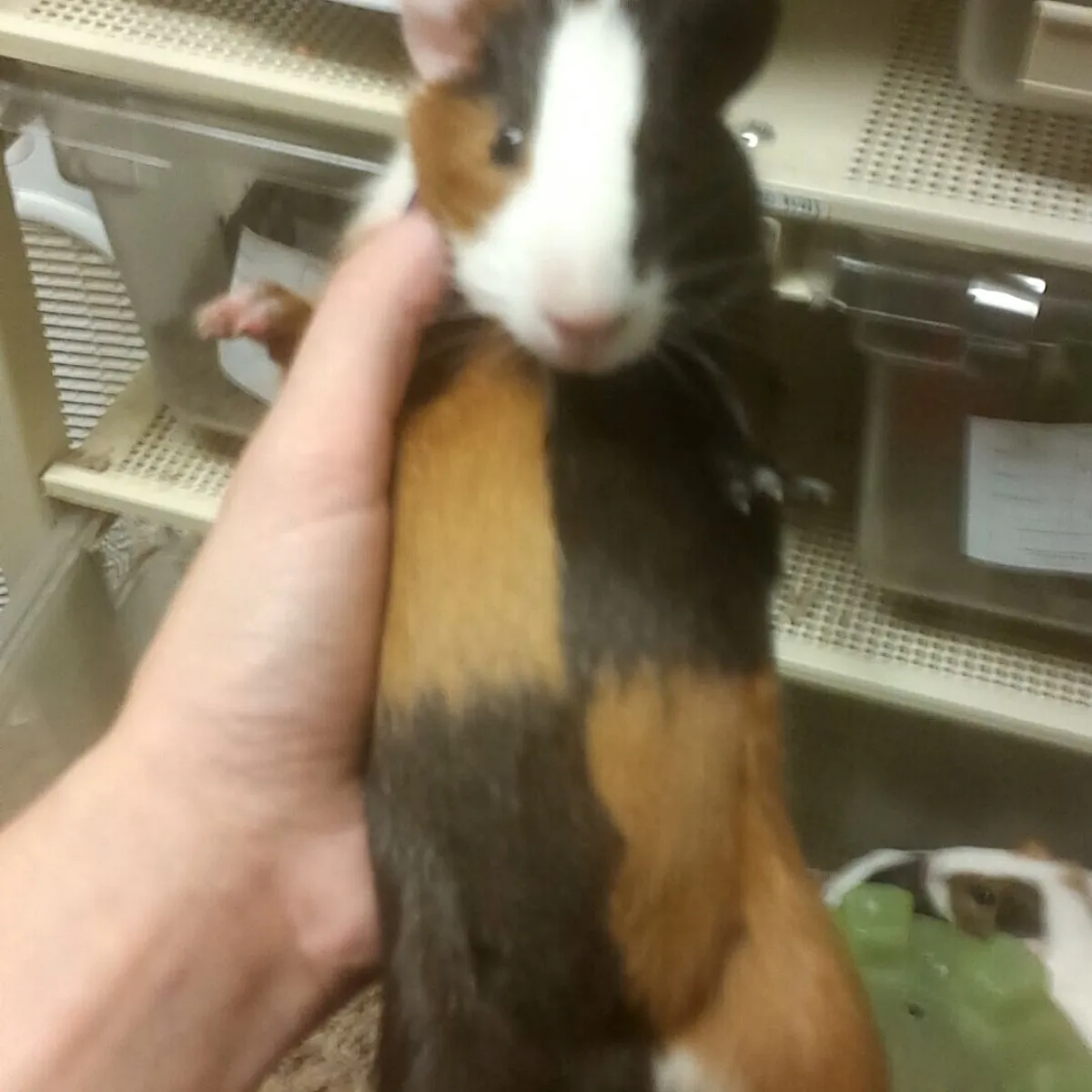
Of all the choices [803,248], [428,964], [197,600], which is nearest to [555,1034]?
[428,964]

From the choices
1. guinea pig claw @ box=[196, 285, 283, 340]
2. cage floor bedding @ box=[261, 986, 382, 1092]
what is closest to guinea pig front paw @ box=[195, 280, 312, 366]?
guinea pig claw @ box=[196, 285, 283, 340]

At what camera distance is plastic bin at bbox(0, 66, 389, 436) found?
757 millimetres

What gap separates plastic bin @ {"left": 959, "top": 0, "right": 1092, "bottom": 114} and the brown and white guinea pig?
113 millimetres

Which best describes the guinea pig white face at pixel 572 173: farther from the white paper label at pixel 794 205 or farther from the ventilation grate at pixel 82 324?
the ventilation grate at pixel 82 324

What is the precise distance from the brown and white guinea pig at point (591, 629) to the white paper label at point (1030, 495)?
0.89 ft

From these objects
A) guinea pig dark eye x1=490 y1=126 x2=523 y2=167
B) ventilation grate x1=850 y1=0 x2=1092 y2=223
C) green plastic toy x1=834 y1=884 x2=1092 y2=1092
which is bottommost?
green plastic toy x1=834 y1=884 x2=1092 y2=1092

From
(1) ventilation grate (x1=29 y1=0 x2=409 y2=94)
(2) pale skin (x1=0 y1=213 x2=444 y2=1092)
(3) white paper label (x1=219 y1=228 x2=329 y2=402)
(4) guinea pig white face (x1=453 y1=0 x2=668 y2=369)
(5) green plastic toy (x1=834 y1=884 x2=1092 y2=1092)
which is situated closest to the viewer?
(4) guinea pig white face (x1=453 y1=0 x2=668 y2=369)

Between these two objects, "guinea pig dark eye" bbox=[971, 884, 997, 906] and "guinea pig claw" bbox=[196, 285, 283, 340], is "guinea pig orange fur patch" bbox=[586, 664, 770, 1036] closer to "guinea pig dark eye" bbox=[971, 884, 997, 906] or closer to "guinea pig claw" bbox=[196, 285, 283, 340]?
"guinea pig claw" bbox=[196, 285, 283, 340]

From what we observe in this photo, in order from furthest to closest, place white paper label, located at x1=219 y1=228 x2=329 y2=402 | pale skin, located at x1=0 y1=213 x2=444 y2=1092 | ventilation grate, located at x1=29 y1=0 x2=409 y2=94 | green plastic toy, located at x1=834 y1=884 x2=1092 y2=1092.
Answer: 1. green plastic toy, located at x1=834 y1=884 x2=1092 y2=1092
2. white paper label, located at x1=219 y1=228 x2=329 y2=402
3. ventilation grate, located at x1=29 y1=0 x2=409 y2=94
4. pale skin, located at x1=0 y1=213 x2=444 y2=1092

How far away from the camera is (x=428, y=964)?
0.53 m

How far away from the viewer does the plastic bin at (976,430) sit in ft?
2.27

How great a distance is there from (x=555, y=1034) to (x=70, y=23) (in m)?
0.57

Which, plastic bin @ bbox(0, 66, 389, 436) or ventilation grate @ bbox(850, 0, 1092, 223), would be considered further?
plastic bin @ bbox(0, 66, 389, 436)

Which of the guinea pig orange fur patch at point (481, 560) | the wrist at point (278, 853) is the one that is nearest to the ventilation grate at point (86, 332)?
the wrist at point (278, 853)
